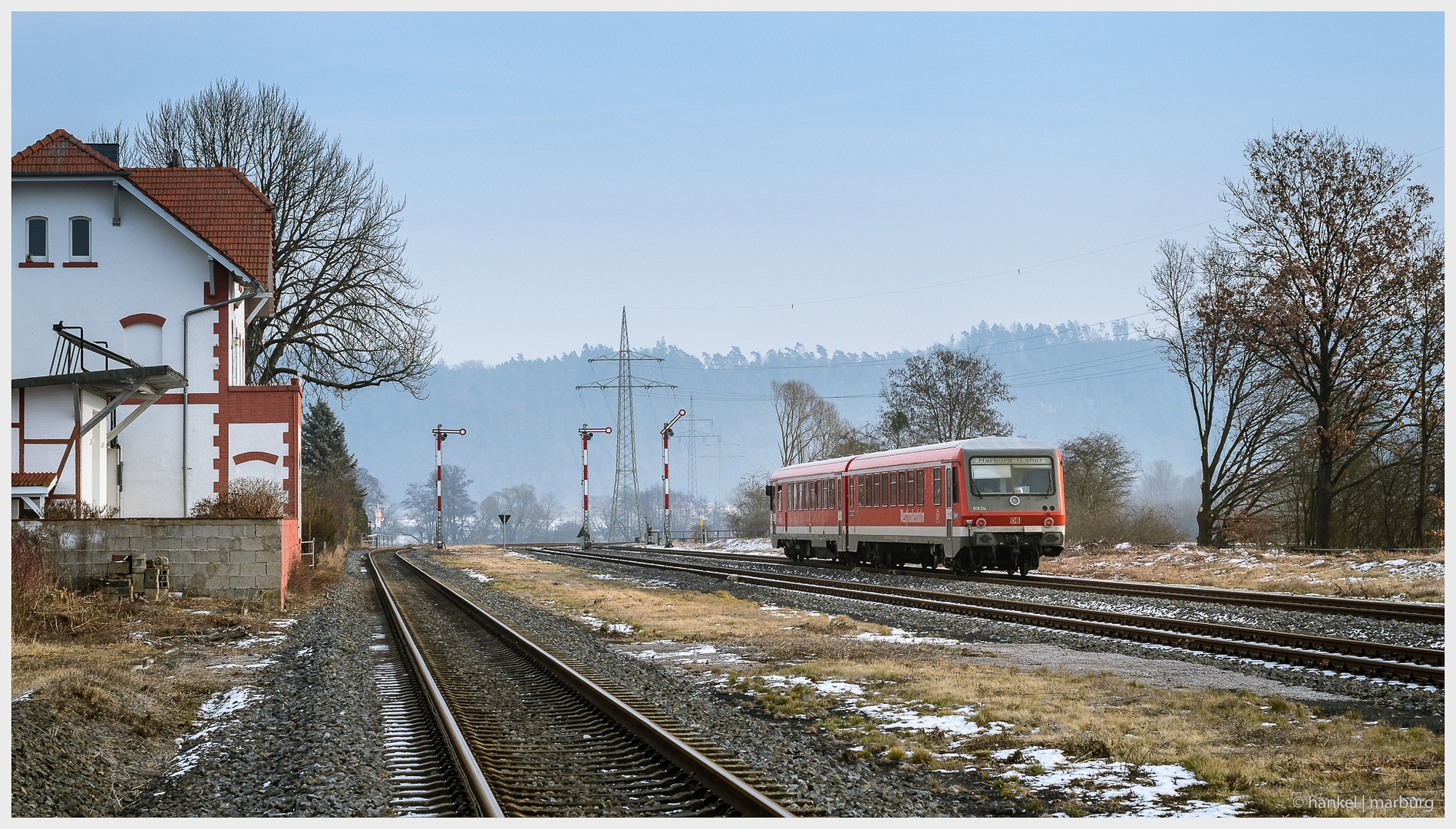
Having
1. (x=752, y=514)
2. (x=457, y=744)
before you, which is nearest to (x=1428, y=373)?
(x=457, y=744)

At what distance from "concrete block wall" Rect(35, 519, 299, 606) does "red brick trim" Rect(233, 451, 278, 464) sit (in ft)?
29.5

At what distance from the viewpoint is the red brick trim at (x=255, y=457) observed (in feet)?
97.0

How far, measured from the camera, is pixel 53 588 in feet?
56.6

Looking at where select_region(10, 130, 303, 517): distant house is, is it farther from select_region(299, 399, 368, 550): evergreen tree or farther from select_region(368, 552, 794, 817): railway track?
select_region(299, 399, 368, 550): evergreen tree

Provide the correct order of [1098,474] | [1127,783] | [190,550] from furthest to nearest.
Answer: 1. [1098,474]
2. [190,550]
3. [1127,783]

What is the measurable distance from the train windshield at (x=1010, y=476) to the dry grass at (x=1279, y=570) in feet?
8.59

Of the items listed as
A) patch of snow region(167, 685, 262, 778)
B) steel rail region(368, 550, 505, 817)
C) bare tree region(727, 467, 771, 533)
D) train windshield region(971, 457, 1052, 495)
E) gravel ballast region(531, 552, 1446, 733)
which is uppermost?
train windshield region(971, 457, 1052, 495)

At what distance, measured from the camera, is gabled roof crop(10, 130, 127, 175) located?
92.7ft

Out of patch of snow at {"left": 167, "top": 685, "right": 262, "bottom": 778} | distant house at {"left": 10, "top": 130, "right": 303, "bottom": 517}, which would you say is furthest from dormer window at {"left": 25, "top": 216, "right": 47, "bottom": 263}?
patch of snow at {"left": 167, "top": 685, "right": 262, "bottom": 778}

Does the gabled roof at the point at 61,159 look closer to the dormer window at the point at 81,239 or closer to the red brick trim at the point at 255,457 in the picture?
the dormer window at the point at 81,239

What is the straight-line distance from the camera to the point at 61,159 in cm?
2853

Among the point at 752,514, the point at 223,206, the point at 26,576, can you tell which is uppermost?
the point at 223,206

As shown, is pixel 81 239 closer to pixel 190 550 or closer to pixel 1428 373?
pixel 190 550

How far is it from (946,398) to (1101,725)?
174 feet
